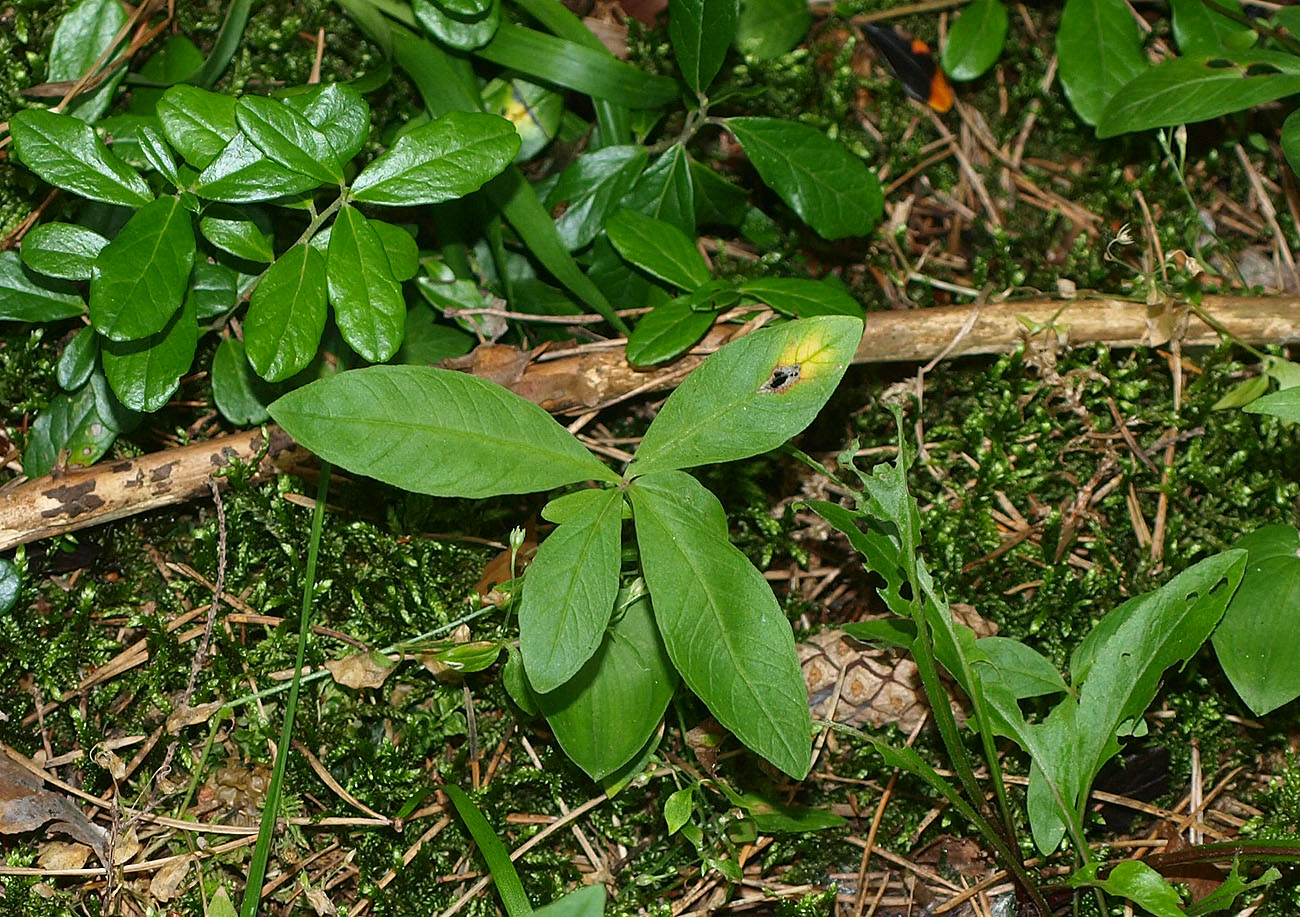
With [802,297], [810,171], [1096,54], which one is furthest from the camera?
[1096,54]

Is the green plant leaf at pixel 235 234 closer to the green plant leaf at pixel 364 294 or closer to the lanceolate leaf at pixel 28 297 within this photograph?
the green plant leaf at pixel 364 294

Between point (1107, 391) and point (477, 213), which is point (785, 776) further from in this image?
point (477, 213)

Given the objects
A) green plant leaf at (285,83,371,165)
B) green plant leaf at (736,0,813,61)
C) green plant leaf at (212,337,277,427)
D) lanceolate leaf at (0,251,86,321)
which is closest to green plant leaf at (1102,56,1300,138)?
green plant leaf at (736,0,813,61)

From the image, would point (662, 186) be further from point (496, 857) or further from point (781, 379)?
point (496, 857)

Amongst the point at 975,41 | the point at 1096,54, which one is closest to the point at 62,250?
the point at 975,41

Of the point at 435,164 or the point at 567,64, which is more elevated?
the point at 567,64

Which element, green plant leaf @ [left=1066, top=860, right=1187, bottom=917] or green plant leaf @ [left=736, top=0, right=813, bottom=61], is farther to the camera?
green plant leaf @ [left=736, top=0, right=813, bottom=61]

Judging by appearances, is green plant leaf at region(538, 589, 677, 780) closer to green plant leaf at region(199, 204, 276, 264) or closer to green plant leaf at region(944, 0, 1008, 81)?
green plant leaf at region(199, 204, 276, 264)
